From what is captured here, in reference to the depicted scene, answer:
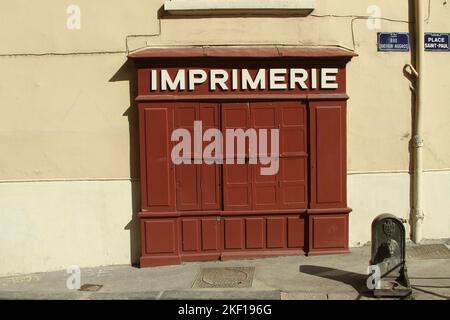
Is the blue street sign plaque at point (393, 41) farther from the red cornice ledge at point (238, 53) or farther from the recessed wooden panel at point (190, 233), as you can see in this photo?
the recessed wooden panel at point (190, 233)

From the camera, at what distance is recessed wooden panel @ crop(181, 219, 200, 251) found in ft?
27.2

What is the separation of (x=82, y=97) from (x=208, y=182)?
2383 mm

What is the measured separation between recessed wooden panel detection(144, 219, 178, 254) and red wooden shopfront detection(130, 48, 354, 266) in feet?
0.05

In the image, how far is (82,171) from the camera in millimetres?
8289

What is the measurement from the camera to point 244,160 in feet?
27.3

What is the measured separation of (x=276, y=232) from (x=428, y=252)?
2.39 metres

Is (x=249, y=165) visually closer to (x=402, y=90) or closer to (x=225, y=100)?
(x=225, y=100)

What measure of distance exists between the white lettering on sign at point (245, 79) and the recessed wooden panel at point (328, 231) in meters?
2.09

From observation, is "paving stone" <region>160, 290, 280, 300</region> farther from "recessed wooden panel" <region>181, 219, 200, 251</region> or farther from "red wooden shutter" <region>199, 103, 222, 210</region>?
"red wooden shutter" <region>199, 103, 222, 210</region>

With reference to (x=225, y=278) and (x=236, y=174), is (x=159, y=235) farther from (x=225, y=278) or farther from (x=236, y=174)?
(x=236, y=174)

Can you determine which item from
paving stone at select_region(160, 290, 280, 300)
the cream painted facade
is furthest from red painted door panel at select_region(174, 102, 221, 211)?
A: paving stone at select_region(160, 290, 280, 300)
